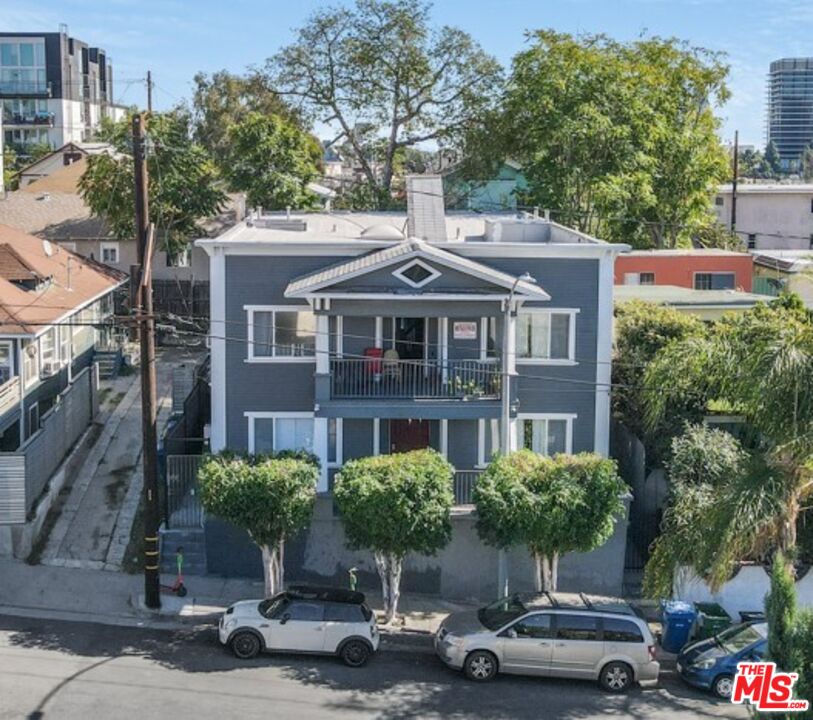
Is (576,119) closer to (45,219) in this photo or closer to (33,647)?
(45,219)

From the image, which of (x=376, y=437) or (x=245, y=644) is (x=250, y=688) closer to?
(x=245, y=644)

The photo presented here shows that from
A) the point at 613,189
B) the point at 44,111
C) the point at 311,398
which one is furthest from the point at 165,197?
the point at 44,111

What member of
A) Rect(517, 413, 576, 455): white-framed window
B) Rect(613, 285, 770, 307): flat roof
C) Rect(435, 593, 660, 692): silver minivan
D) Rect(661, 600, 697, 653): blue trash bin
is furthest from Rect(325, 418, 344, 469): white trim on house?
Rect(613, 285, 770, 307): flat roof

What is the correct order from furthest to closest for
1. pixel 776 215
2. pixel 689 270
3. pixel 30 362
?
pixel 776 215 → pixel 689 270 → pixel 30 362

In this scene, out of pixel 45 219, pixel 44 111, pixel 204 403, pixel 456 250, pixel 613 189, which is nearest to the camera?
pixel 456 250

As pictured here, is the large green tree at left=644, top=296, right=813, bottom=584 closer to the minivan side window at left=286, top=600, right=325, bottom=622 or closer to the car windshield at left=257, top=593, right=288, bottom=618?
the minivan side window at left=286, top=600, right=325, bottom=622

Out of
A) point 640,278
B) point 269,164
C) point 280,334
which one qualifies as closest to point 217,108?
point 269,164
